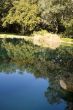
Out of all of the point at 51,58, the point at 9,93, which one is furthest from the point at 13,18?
the point at 9,93

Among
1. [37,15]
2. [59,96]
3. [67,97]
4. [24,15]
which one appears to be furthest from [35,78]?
[24,15]

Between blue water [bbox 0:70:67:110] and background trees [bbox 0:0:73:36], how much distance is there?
28.1m

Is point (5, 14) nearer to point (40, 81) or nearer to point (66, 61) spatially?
Answer: point (66, 61)

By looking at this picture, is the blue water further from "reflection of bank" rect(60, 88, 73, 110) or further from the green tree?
the green tree

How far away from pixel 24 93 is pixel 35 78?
5340 millimetres

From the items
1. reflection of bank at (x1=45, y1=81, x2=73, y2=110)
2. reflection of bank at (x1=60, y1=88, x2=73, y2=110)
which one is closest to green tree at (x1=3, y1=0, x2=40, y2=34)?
reflection of bank at (x1=45, y1=81, x2=73, y2=110)

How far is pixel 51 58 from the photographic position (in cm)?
3669

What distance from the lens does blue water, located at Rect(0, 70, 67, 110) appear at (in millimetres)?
17094

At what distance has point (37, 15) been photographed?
64875 millimetres

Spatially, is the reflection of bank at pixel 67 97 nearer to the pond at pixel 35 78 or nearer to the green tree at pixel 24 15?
the pond at pixel 35 78

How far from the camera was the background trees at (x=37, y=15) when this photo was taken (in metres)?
53.6

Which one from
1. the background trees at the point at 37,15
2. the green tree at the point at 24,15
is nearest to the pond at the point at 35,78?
the background trees at the point at 37,15

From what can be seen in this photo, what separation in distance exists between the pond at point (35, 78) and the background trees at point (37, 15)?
456 inches

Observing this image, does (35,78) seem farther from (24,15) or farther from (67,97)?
(24,15)
